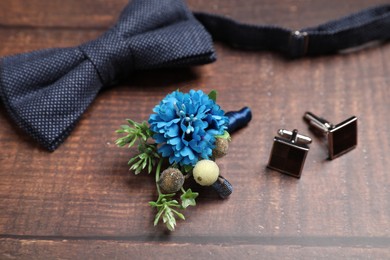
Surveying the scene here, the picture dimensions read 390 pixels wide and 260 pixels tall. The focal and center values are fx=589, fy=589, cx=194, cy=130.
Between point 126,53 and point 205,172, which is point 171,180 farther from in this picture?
point 126,53

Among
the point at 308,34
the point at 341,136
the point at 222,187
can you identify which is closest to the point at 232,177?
the point at 222,187

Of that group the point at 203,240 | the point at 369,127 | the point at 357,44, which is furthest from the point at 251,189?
the point at 357,44

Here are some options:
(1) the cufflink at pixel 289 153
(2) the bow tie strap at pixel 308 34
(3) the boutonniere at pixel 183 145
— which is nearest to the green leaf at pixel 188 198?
(3) the boutonniere at pixel 183 145

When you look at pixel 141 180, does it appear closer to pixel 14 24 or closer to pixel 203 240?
pixel 203 240

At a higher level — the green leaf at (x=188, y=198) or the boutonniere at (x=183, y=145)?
the boutonniere at (x=183, y=145)

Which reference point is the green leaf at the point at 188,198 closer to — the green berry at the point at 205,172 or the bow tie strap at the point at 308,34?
the green berry at the point at 205,172

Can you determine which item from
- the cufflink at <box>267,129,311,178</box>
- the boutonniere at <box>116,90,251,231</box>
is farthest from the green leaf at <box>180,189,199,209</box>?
the cufflink at <box>267,129,311,178</box>
